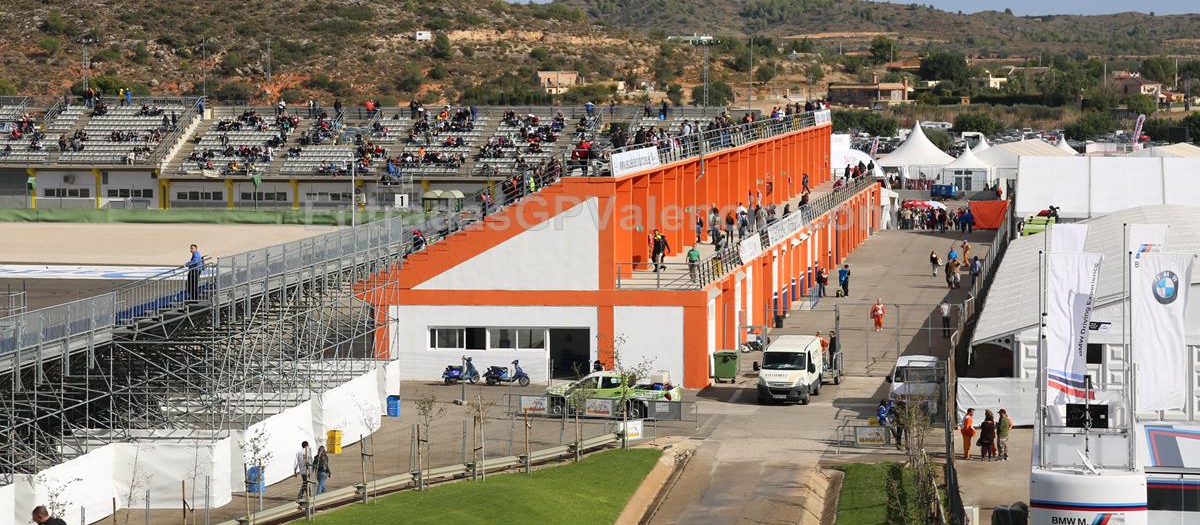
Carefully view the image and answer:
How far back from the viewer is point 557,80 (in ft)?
483

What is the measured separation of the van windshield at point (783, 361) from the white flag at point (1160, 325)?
1462cm

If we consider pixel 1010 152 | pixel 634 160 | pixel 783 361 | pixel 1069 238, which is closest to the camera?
pixel 1069 238

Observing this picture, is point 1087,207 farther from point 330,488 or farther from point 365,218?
point 330,488

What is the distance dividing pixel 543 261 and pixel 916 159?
67732 millimetres

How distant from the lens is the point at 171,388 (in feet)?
119

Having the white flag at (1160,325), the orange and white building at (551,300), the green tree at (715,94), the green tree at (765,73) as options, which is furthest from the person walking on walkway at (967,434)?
the green tree at (765,73)

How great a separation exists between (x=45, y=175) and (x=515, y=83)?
219 ft

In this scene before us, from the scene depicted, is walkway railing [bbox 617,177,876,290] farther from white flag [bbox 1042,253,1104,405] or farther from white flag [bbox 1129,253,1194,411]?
white flag [bbox 1042,253,1104,405]

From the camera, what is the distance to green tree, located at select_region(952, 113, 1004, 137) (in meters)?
165

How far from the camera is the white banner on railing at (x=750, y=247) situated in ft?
172

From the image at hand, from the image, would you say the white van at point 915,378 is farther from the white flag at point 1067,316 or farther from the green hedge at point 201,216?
the green hedge at point 201,216

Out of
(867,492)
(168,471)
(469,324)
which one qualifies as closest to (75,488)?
(168,471)

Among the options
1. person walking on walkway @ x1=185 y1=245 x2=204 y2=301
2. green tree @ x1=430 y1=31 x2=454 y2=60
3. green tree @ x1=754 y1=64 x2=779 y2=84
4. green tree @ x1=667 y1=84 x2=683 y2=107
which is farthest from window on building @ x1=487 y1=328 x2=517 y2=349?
green tree @ x1=754 y1=64 x2=779 y2=84

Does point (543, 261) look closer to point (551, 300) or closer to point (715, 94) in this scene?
point (551, 300)
